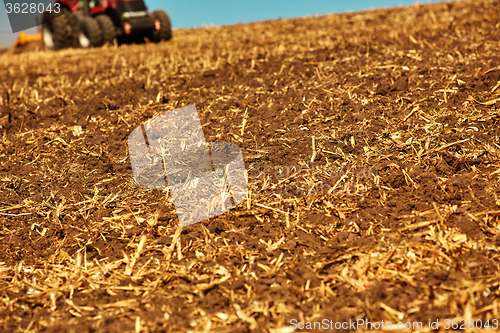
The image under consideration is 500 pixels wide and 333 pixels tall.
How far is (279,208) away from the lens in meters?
3.47

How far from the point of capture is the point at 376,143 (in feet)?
13.1

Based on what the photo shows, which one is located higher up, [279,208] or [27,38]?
[27,38]

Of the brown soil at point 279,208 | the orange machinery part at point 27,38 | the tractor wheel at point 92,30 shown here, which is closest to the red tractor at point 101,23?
the tractor wheel at point 92,30

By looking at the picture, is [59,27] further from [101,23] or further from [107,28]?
[107,28]

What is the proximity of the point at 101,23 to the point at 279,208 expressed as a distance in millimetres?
10865

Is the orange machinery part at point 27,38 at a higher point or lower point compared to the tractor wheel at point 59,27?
higher

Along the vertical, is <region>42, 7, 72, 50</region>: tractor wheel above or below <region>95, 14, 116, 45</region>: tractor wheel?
above

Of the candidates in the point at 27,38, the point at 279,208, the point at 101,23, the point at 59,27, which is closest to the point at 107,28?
the point at 101,23

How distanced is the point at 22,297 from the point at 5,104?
167 inches

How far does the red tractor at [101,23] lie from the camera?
11477 millimetres

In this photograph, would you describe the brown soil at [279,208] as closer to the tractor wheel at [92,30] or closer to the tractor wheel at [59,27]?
the tractor wheel at [92,30]

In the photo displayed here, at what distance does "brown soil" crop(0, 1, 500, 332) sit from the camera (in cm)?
263

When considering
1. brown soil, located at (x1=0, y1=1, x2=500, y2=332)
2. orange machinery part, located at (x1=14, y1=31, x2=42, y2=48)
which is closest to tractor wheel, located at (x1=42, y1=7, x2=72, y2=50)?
orange machinery part, located at (x1=14, y1=31, x2=42, y2=48)

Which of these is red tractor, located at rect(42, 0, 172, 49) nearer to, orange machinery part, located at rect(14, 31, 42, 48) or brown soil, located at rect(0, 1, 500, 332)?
orange machinery part, located at rect(14, 31, 42, 48)
